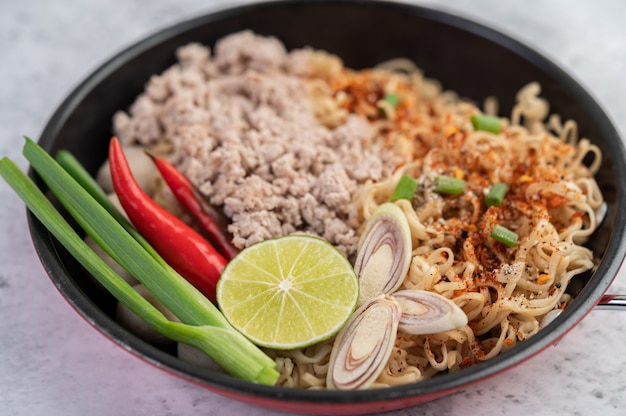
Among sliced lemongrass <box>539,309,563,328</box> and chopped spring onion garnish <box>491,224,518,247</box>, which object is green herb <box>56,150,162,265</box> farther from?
sliced lemongrass <box>539,309,563,328</box>

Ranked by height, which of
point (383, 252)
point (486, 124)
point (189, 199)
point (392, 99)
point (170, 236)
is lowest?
point (383, 252)

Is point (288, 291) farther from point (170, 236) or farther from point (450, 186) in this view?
point (450, 186)

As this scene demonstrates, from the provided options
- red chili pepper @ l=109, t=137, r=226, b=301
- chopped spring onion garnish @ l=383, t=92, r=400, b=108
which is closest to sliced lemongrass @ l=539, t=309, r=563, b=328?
red chili pepper @ l=109, t=137, r=226, b=301

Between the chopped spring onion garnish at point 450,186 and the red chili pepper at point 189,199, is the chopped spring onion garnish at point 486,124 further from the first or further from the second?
the red chili pepper at point 189,199

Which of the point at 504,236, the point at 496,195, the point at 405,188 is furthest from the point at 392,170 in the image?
the point at 504,236

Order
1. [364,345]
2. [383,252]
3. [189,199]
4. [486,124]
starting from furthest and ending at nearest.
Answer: [486,124]
[189,199]
[383,252]
[364,345]

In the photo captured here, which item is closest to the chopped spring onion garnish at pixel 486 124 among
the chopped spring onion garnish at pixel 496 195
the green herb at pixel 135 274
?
the chopped spring onion garnish at pixel 496 195
